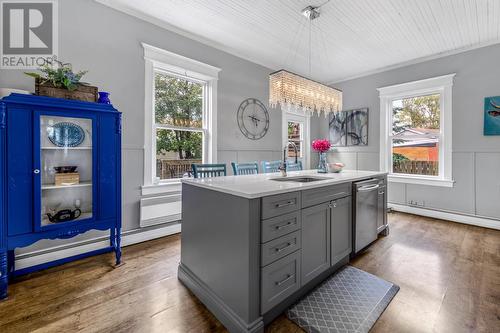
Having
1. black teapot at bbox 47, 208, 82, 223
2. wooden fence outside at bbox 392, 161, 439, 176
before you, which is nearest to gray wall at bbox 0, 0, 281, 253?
black teapot at bbox 47, 208, 82, 223


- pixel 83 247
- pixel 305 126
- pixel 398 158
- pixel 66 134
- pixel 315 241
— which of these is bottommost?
pixel 83 247

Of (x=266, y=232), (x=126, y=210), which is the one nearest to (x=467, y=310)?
(x=266, y=232)

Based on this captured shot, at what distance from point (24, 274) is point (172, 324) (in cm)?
171

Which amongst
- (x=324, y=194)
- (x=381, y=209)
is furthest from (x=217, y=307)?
(x=381, y=209)

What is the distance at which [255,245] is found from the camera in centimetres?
141

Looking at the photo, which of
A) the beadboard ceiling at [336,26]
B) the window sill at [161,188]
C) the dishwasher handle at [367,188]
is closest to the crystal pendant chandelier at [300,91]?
the beadboard ceiling at [336,26]

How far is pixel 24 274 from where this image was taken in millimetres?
2145

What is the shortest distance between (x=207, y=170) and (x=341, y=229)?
1583 millimetres

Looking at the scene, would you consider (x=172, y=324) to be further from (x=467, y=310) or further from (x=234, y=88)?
(x=234, y=88)

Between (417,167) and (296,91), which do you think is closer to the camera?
(296,91)

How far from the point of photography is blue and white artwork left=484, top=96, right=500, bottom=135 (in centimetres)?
341

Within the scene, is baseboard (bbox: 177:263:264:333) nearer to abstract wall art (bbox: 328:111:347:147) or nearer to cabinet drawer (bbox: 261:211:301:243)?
cabinet drawer (bbox: 261:211:301:243)

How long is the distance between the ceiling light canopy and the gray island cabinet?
106 centimetres

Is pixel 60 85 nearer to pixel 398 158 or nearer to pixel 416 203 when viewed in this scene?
pixel 398 158
